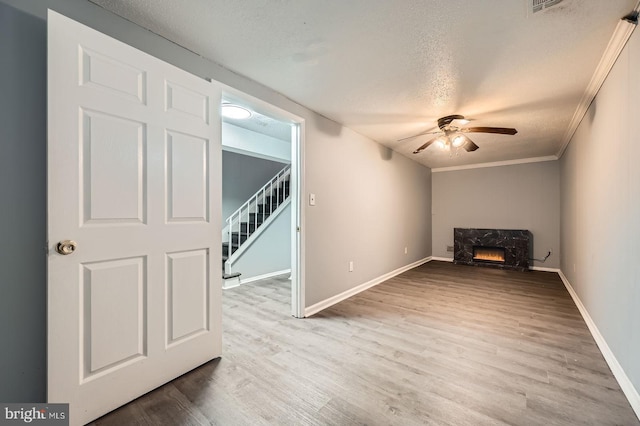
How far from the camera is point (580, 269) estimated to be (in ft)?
10.1

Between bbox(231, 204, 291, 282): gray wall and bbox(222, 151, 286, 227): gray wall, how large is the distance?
1.70m

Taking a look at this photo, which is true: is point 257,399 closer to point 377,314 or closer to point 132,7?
point 377,314

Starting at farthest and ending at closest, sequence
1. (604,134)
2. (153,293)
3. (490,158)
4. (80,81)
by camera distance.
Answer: (490,158), (604,134), (153,293), (80,81)

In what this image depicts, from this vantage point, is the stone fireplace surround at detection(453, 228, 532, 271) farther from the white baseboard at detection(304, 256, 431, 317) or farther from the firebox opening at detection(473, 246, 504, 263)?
the white baseboard at detection(304, 256, 431, 317)

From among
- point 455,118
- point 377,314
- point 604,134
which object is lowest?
point 377,314

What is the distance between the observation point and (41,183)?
4.39ft

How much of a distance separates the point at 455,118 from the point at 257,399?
3174mm

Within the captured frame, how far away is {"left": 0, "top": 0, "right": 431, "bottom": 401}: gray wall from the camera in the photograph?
1254 mm

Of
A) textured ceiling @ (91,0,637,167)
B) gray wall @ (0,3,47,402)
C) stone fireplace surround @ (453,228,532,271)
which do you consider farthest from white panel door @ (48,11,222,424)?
stone fireplace surround @ (453,228,532,271)

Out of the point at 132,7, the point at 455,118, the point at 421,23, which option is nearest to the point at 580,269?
the point at 455,118

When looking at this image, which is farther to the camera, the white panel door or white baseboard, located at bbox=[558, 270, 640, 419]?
white baseboard, located at bbox=[558, 270, 640, 419]

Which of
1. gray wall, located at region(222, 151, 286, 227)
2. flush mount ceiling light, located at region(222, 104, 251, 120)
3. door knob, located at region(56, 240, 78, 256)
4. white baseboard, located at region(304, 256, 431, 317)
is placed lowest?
white baseboard, located at region(304, 256, 431, 317)

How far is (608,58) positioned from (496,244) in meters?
4.26

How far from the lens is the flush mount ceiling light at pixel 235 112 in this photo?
3.23 m
